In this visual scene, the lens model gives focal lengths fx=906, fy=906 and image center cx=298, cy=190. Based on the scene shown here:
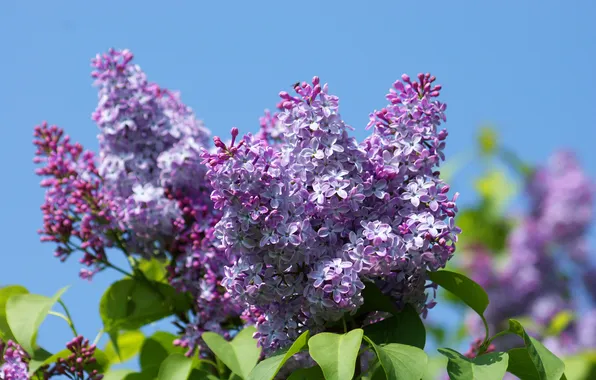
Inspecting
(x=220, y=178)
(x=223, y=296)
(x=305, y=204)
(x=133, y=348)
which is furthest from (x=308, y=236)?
(x=133, y=348)

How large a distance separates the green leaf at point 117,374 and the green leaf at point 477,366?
89cm

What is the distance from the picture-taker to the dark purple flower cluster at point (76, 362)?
243 cm

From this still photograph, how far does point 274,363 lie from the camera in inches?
73.2

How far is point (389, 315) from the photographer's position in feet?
6.88

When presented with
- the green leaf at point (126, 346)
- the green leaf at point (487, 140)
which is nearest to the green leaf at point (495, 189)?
the green leaf at point (487, 140)

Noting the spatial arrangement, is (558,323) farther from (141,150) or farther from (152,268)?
(141,150)

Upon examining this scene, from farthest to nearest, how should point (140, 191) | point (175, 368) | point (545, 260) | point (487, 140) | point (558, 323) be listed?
point (487, 140) → point (545, 260) → point (558, 323) → point (140, 191) → point (175, 368)

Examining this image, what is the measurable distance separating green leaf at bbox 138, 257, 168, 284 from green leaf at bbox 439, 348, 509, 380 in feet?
3.74

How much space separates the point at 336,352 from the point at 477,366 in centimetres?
32

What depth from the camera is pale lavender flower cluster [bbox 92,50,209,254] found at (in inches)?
101

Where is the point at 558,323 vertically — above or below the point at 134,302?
above

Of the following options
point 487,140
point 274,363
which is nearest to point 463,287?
point 274,363

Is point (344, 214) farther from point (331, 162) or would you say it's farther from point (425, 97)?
point (425, 97)

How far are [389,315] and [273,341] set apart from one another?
29cm
